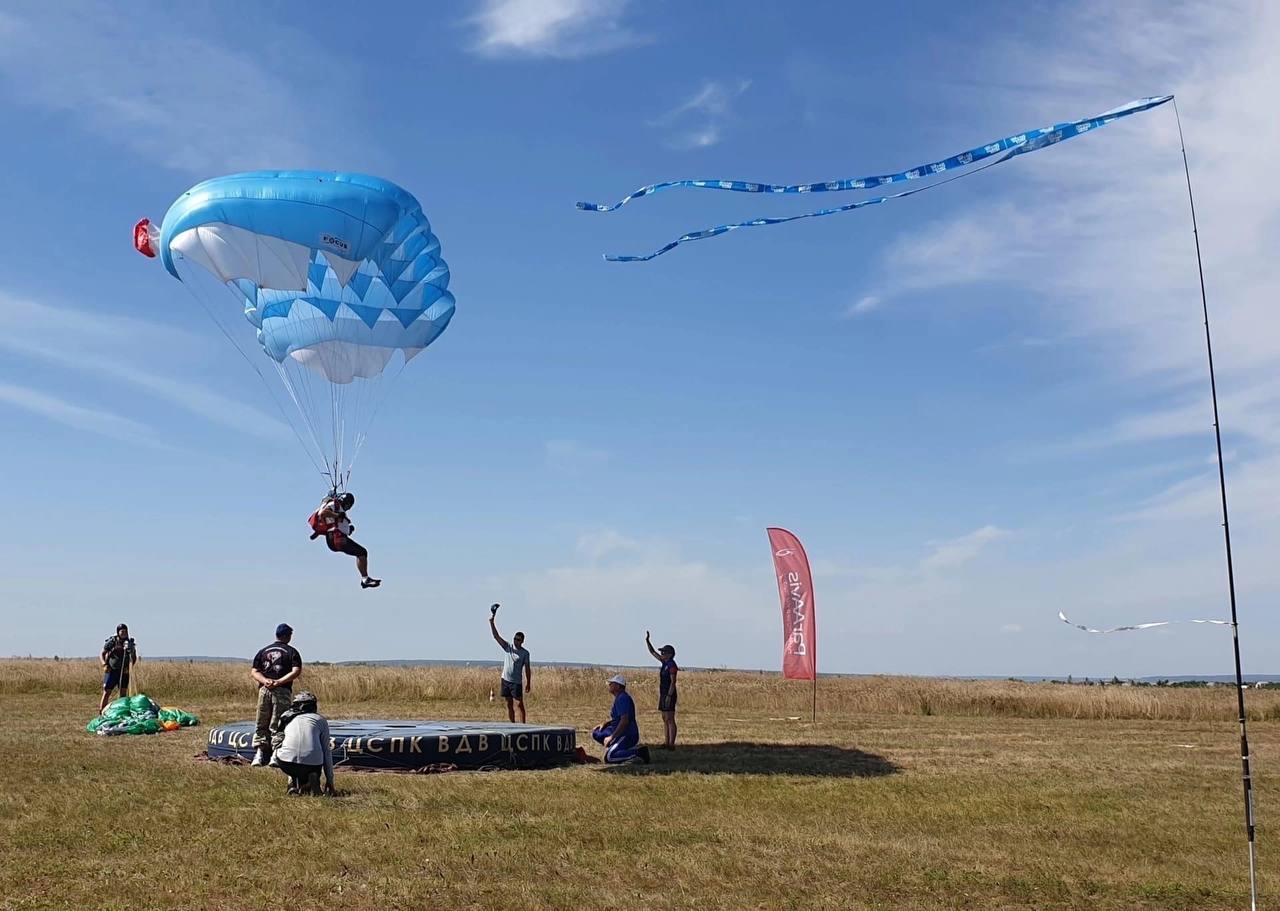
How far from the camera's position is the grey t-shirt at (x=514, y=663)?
18.5 m

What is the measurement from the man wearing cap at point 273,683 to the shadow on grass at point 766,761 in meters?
4.29

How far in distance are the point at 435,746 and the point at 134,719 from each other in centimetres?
713

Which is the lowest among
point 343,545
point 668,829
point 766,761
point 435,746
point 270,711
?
point 668,829

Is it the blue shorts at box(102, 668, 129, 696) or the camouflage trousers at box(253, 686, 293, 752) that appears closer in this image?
the camouflage trousers at box(253, 686, 293, 752)

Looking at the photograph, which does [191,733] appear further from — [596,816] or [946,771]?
[946,771]

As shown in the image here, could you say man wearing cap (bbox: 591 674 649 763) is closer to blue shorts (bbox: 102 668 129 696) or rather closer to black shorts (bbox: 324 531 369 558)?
black shorts (bbox: 324 531 369 558)

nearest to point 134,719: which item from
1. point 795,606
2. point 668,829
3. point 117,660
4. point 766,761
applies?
point 117,660

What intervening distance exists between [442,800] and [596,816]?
1734 mm

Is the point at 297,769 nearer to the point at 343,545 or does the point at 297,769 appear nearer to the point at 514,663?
the point at 343,545

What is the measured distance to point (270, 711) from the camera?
46.8 ft

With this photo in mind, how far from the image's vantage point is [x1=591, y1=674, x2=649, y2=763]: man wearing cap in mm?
15773

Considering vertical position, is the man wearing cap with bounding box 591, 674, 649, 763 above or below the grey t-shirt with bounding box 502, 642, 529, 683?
below

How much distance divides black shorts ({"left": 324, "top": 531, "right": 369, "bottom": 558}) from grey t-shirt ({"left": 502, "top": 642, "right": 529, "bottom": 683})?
9.20 ft

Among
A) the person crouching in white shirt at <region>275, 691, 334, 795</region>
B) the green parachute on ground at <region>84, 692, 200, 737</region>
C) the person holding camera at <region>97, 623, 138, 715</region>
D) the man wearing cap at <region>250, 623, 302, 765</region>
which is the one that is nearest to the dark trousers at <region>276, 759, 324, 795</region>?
the person crouching in white shirt at <region>275, 691, 334, 795</region>
